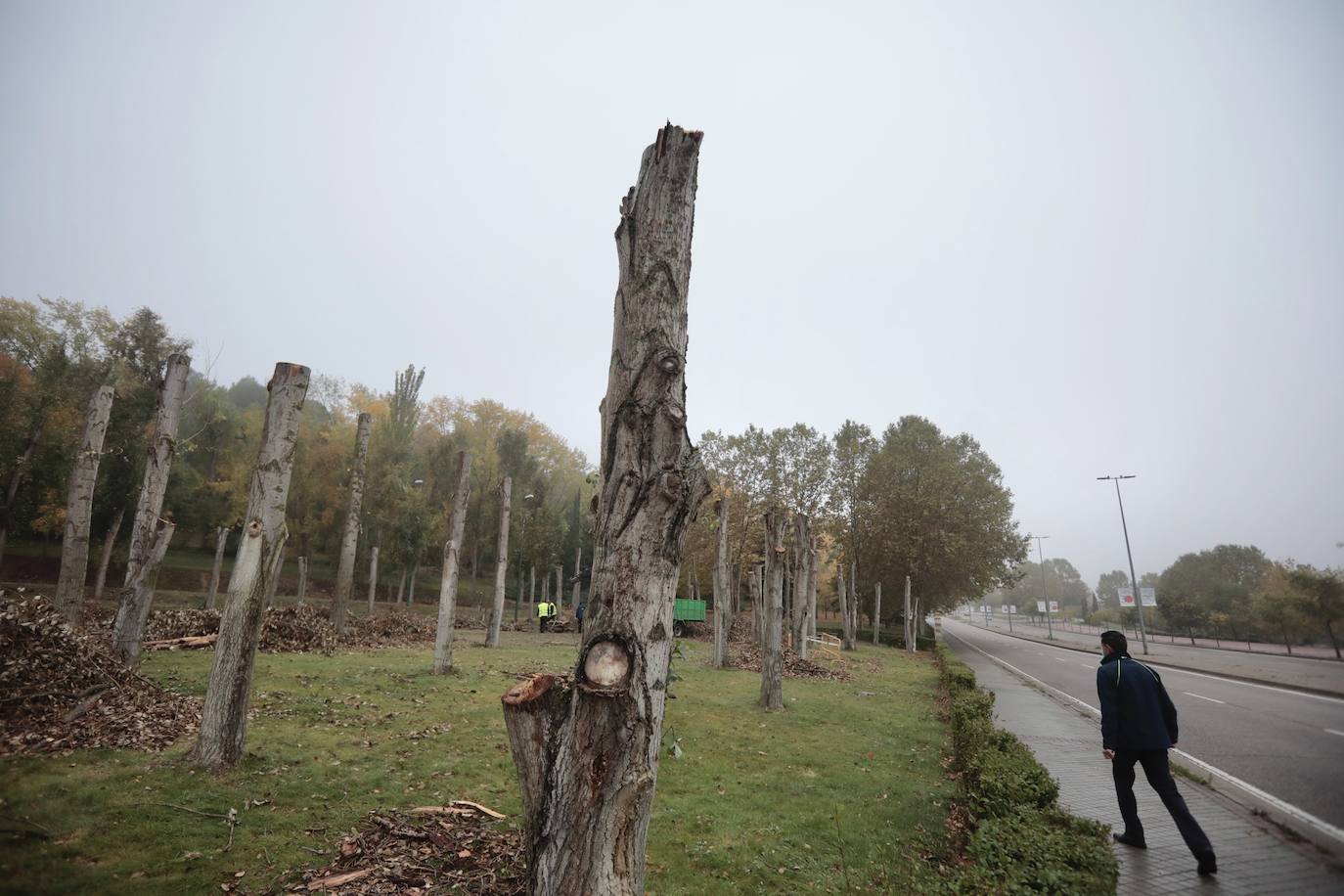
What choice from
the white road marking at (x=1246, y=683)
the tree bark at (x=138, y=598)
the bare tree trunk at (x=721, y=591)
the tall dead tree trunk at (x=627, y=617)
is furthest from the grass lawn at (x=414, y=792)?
the white road marking at (x=1246, y=683)

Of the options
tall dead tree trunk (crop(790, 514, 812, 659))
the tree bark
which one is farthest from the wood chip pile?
tall dead tree trunk (crop(790, 514, 812, 659))

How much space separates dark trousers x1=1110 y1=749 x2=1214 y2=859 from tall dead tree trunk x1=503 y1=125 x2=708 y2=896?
5084mm

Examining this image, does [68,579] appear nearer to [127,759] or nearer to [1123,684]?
[127,759]

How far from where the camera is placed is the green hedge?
13.5ft

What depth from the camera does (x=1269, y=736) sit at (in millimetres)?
9961

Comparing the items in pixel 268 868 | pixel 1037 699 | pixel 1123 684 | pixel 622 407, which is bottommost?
pixel 1037 699

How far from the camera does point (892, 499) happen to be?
36969 millimetres

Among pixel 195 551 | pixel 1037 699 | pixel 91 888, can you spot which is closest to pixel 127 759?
pixel 91 888

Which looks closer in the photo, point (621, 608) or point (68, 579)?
point (621, 608)

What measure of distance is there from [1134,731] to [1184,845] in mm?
1146

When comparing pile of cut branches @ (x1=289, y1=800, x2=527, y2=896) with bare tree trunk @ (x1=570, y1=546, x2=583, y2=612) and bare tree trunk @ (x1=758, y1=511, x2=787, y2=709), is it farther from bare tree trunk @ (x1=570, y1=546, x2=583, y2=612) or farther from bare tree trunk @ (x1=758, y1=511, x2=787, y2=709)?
bare tree trunk @ (x1=570, y1=546, x2=583, y2=612)

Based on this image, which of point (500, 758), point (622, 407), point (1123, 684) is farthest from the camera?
point (500, 758)

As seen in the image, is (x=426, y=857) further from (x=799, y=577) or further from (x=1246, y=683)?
(x=1246, y=683)

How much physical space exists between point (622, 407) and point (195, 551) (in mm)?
51049
